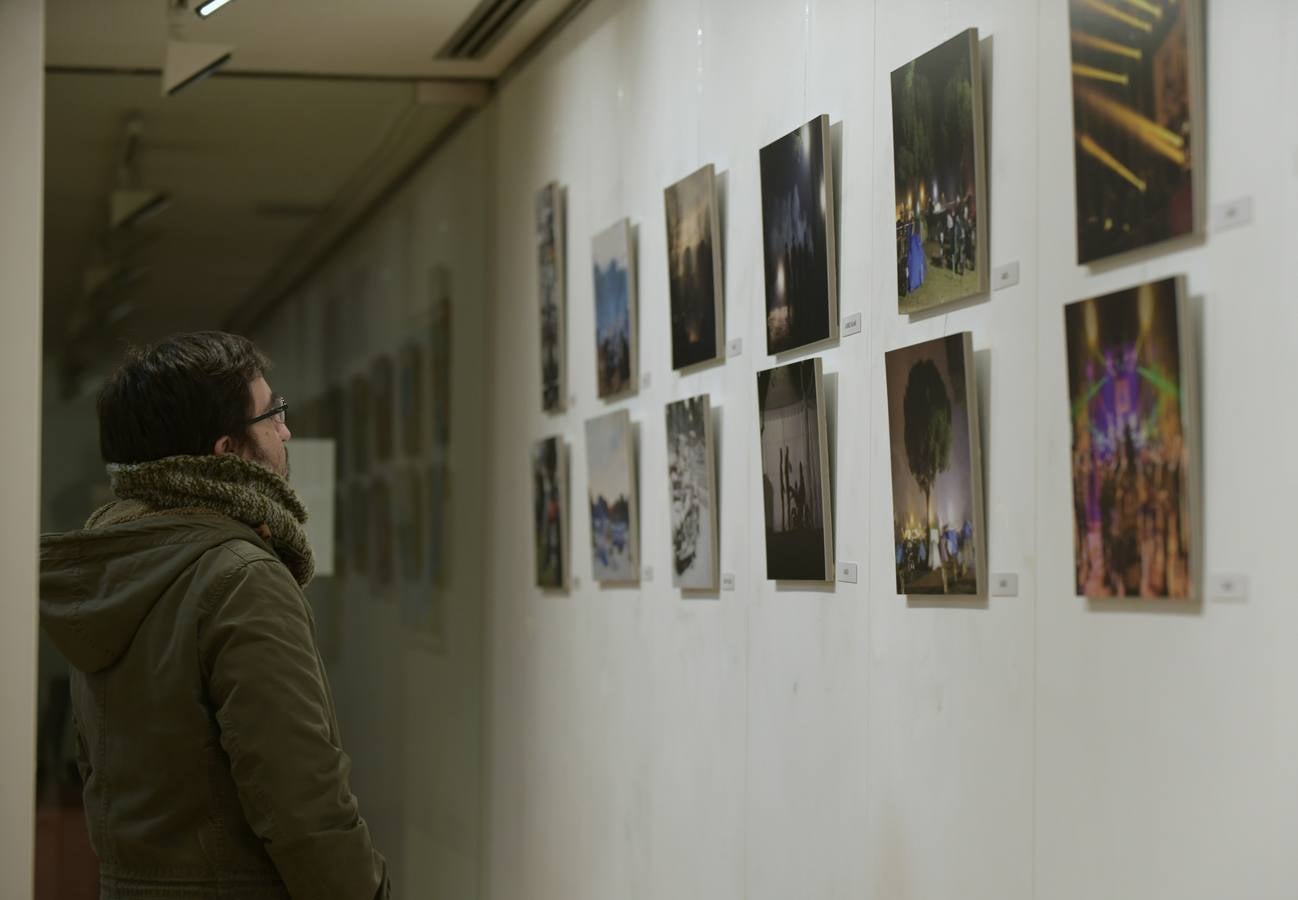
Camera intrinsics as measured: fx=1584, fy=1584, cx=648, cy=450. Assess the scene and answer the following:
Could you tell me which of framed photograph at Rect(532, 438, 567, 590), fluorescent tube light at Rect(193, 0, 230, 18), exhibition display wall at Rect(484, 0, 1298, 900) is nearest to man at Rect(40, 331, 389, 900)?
exhibition display wall at Rect(484, 0, 1298, 900)

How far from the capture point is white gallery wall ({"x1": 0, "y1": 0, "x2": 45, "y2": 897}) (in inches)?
130

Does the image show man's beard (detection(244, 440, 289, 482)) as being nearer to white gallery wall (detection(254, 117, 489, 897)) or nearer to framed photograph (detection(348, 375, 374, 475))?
white gallery wall (detection(254, 117, 489, 897))

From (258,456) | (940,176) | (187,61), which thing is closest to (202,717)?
(258,456)

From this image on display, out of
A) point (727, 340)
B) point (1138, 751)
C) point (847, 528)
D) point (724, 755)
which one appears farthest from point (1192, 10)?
point (724, 755)

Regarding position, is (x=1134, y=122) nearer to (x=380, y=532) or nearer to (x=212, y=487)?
(x=212, y=487)

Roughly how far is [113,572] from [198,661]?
0.30 m

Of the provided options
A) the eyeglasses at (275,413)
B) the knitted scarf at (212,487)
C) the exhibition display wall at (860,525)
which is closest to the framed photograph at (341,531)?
the exhibition display wall at (860,525)

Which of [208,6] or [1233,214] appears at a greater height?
Answer: [208,6]

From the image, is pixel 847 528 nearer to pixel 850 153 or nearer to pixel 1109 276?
pixel 850 153

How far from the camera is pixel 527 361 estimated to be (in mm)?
7508

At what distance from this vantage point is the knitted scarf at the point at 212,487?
3395 millimetres

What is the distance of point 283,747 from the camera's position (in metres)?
3.10

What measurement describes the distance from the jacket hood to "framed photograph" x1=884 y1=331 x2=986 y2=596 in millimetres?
1590

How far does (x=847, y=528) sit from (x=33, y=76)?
231 centimetres
